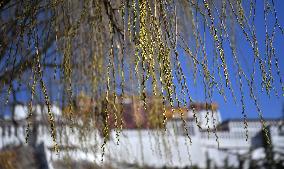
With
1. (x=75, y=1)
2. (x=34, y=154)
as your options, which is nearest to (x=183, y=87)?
(x=75, y=1)

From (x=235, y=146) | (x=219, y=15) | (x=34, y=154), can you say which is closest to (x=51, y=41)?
(x=219, y=15)

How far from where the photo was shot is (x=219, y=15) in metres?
1.59

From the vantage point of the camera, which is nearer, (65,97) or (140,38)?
(140,38)

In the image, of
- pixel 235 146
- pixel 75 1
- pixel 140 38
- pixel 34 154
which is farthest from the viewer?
pixel 235 146

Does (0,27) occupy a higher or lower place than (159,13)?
higher

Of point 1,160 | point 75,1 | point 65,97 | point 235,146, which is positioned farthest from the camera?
point 235,146

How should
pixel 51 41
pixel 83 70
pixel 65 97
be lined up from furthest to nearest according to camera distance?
pixel 51 41 → pixel 83 70 → pixel 65 97

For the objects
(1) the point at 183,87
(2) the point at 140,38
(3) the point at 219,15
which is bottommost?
(1) the point at 183,87

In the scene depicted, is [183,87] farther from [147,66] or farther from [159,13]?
[159,13]

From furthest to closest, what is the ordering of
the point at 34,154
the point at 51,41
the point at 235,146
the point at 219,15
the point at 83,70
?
the point at 235,146
the point at 34,154
the point at 51,41
the point at 83,70
the point at 219,15

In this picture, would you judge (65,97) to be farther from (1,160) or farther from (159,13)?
(1,160)

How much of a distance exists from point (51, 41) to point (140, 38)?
217 centimetres

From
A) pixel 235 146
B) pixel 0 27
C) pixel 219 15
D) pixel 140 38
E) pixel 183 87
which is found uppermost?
pixel 0 27

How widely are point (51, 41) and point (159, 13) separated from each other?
188cm
